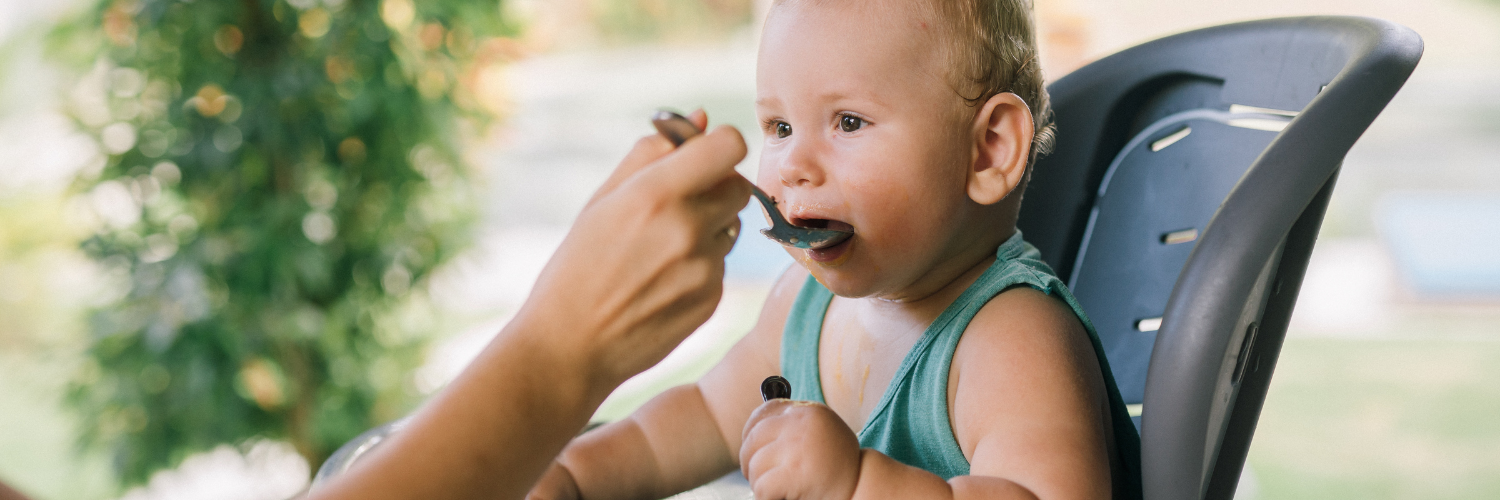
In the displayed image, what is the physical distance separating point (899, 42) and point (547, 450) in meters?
0.39

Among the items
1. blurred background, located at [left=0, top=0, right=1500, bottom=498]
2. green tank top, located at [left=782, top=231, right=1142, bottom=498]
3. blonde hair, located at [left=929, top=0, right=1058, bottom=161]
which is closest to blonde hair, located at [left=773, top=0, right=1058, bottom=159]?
blonde hair, located at [left=929, top=0, right=1058, bottom=161]

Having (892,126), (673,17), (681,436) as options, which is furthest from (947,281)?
(673,17)

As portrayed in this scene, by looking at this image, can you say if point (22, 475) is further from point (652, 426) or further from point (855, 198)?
point (855, 198)

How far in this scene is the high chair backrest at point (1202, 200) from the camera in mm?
586

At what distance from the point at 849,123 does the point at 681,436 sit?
1.14ft

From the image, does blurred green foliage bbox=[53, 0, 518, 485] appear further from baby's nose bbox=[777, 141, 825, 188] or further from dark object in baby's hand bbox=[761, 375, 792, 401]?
dark object in baby's hand bbox=[761, 375, 792, 401]

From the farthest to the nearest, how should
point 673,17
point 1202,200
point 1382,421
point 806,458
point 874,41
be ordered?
point 673,17 < point 1382,421 < point 1202,200 < point 874,41 < point 806,458

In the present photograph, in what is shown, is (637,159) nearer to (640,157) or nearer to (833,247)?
(640,157)

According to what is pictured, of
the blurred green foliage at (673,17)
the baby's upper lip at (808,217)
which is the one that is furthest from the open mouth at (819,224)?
the blurred green foliage at (673,17)

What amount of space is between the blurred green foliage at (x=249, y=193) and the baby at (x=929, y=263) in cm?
118

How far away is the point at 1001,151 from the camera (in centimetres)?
79

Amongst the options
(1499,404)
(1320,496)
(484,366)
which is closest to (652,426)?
(484,366)

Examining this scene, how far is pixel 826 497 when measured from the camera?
0.64 metres

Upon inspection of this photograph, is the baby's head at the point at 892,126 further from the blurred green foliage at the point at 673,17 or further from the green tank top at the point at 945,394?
the blurred green foliage at the point at 673,17
